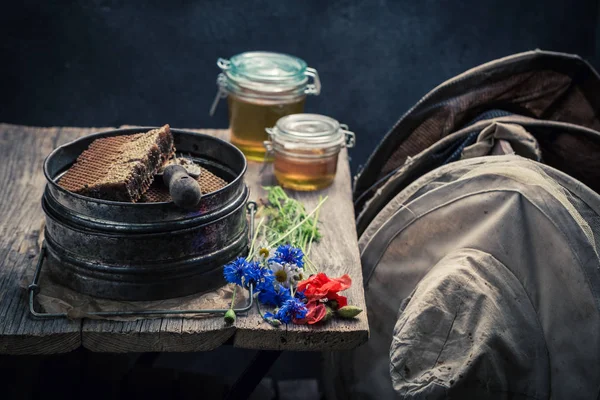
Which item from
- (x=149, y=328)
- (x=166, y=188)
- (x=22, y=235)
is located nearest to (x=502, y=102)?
(x=166, y=188)

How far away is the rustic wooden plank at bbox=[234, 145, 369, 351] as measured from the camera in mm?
1541

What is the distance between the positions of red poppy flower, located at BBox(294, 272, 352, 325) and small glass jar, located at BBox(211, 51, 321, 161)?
849mm

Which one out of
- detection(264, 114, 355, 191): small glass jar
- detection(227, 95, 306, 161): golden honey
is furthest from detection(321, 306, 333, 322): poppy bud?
detection(227, 95, 306, 161): golden honey

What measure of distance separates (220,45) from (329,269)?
1.72m

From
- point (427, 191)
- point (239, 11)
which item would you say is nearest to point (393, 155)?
point (427, 191)

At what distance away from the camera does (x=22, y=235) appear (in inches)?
74.5

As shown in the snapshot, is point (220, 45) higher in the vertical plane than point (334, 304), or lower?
lower

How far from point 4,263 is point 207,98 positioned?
174 cm

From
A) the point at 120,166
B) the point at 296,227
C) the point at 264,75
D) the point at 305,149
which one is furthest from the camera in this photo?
the point at 264,75

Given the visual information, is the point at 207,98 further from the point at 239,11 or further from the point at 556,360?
the point at 556,360

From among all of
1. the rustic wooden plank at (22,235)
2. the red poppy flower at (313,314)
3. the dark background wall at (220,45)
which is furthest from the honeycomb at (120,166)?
the dark background wall at (220,45)

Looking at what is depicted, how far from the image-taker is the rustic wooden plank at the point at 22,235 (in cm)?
149

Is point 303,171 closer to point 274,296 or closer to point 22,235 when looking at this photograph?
point 274,296

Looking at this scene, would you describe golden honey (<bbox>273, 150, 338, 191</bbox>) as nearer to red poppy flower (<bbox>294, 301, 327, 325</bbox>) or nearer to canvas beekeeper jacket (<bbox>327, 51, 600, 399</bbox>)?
canvas beekeeper jacket (<bbox>327, 51, 600, 399</bbox>)
